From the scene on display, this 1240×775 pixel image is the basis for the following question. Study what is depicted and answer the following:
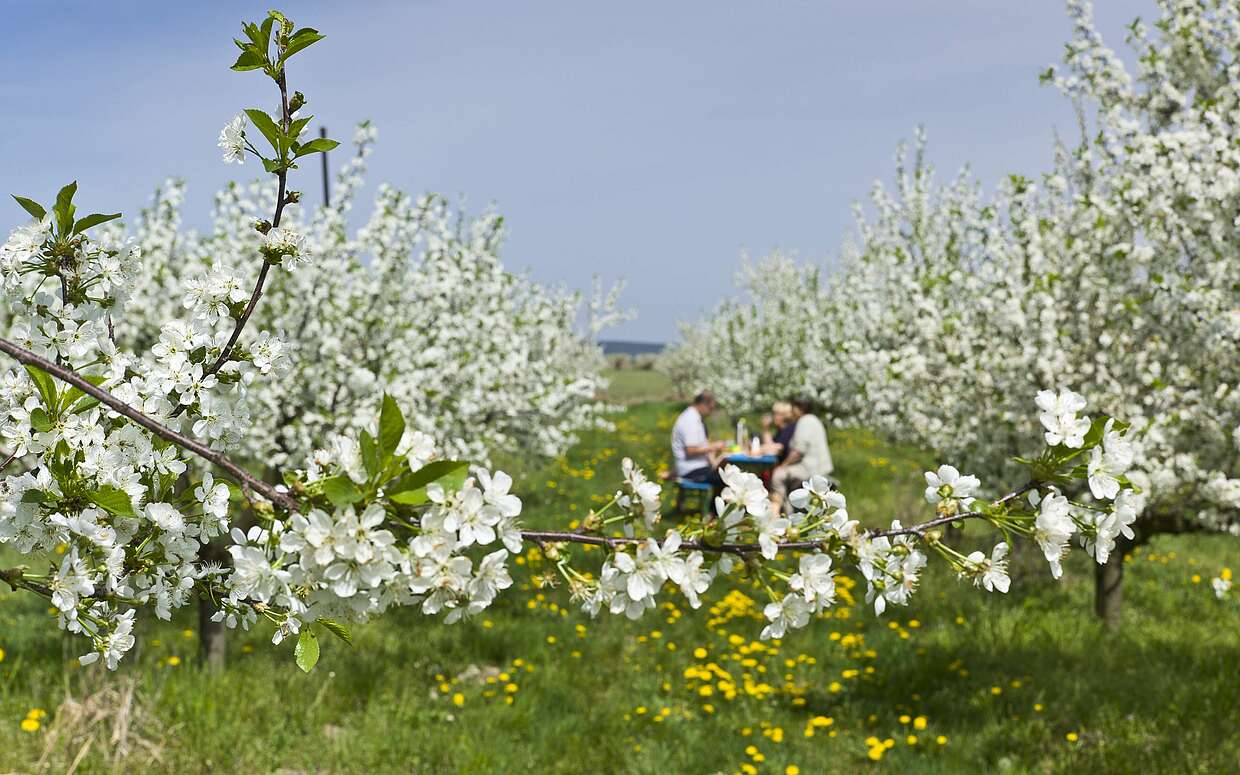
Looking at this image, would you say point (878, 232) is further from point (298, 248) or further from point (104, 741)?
point (298, 248)

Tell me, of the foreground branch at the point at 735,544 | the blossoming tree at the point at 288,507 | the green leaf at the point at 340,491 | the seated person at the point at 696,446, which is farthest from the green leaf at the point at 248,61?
the seated person at the point at 696,446

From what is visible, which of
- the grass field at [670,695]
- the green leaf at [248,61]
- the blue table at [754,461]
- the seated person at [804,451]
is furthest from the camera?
the blue table at [754,461]

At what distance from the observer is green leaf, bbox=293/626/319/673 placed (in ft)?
4.99

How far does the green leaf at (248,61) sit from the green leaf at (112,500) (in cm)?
80

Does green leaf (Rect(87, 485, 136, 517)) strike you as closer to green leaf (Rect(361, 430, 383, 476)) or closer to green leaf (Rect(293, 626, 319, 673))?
green leaf (Rect(293, 626, 319, 673))

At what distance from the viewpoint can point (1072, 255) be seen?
5719 millimetres

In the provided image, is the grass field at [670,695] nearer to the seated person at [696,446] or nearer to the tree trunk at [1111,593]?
the tree trunk at [1111,593]

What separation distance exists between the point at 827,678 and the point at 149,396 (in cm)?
523

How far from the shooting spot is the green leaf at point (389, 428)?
139 cm

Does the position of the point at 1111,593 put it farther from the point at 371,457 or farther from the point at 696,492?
the point at 371,457

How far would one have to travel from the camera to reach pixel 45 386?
180cm

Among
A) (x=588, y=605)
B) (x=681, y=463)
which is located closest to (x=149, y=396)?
(x=588, y=605)

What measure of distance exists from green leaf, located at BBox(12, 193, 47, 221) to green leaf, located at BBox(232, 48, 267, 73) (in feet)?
2.11

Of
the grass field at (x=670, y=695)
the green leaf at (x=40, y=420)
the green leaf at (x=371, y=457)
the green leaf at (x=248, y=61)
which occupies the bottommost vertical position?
the grass field at (x=670, y=695)
